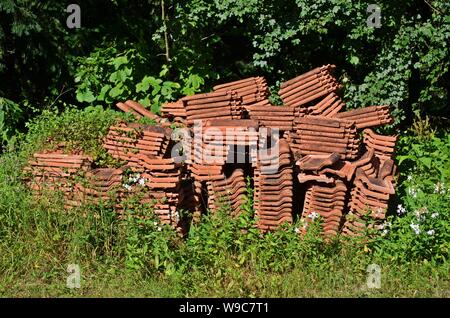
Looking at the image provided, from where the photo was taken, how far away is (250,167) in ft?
25.4

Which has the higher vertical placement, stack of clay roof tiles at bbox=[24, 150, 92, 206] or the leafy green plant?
the leafy green plant

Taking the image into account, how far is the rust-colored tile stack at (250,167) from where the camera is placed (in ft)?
23.5

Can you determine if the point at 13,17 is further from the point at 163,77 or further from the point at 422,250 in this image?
the point at 422,250

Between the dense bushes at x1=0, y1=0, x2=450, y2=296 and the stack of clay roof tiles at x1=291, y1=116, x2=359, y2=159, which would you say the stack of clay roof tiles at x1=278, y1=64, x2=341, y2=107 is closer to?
the stack of clay roof tiles at x1=291, y1=116, x2=359, y2=159

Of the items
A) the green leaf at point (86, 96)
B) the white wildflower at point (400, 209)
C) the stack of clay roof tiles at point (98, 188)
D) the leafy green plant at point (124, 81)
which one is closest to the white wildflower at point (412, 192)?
the white wildflower at point (400, 209)

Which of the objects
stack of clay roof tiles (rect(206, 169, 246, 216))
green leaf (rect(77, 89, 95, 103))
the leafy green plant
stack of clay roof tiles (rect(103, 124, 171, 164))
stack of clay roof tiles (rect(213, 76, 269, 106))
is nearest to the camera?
stack of clay roof tiles (rect(103, 124, 171, 164))

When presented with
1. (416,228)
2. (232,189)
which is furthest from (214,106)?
(416,228)

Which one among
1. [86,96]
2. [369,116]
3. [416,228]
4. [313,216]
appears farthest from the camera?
[86,96]

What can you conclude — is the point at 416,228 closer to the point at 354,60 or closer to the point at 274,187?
the point at 274,187

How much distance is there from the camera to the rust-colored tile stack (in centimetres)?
717

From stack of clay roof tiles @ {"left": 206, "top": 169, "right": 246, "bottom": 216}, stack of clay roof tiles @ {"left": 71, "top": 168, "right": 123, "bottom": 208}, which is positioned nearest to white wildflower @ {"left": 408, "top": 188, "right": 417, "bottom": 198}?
stack of clay roof tiles @ {"left": 206, "top": 169, "right": 246, "bottom": 216}

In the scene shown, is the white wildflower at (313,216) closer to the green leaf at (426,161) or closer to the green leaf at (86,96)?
the green leaf at (426,161)
